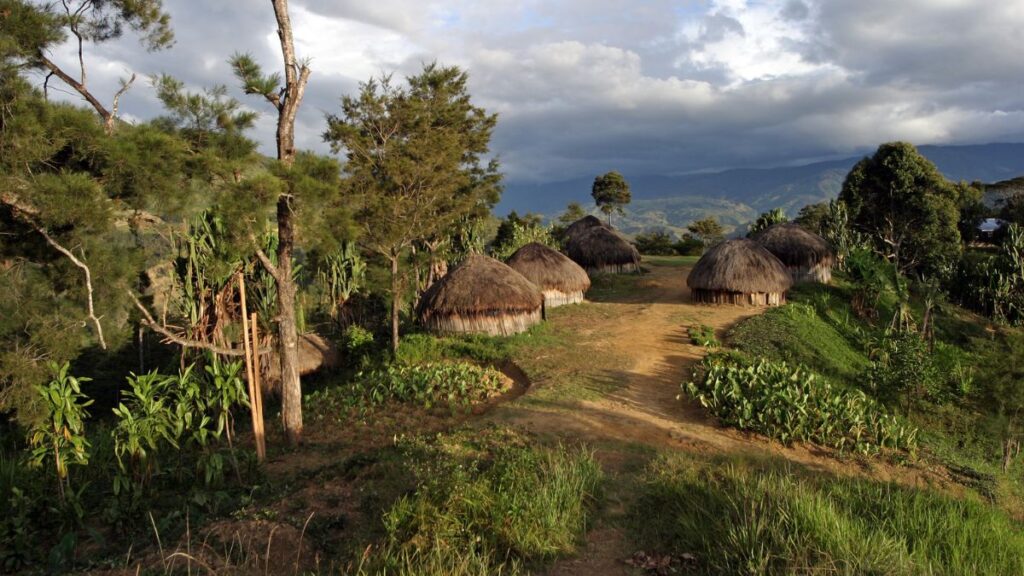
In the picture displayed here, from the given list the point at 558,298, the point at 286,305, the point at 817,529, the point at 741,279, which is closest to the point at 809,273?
Answer: the point at 741,279

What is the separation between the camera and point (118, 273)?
29.4 ft

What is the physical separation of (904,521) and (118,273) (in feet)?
36.3

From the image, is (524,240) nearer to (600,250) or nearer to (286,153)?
(600,250)

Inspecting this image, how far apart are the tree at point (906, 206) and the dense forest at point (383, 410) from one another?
9142mm

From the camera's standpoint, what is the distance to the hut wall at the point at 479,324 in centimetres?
1525

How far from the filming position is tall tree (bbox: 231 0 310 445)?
7305mm

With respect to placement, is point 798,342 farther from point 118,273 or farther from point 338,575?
point 118,273

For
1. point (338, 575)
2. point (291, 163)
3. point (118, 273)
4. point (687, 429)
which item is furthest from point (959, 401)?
point (118, 273)

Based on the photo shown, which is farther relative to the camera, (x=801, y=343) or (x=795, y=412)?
(x=801, y=343)

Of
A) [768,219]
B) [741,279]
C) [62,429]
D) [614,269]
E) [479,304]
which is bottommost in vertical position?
[62,429]

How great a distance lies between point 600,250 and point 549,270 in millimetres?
6271

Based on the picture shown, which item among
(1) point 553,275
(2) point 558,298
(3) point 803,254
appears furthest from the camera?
(3) point 803,254

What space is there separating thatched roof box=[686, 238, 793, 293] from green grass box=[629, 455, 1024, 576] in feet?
38.8

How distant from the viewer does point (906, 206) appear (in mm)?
24328
